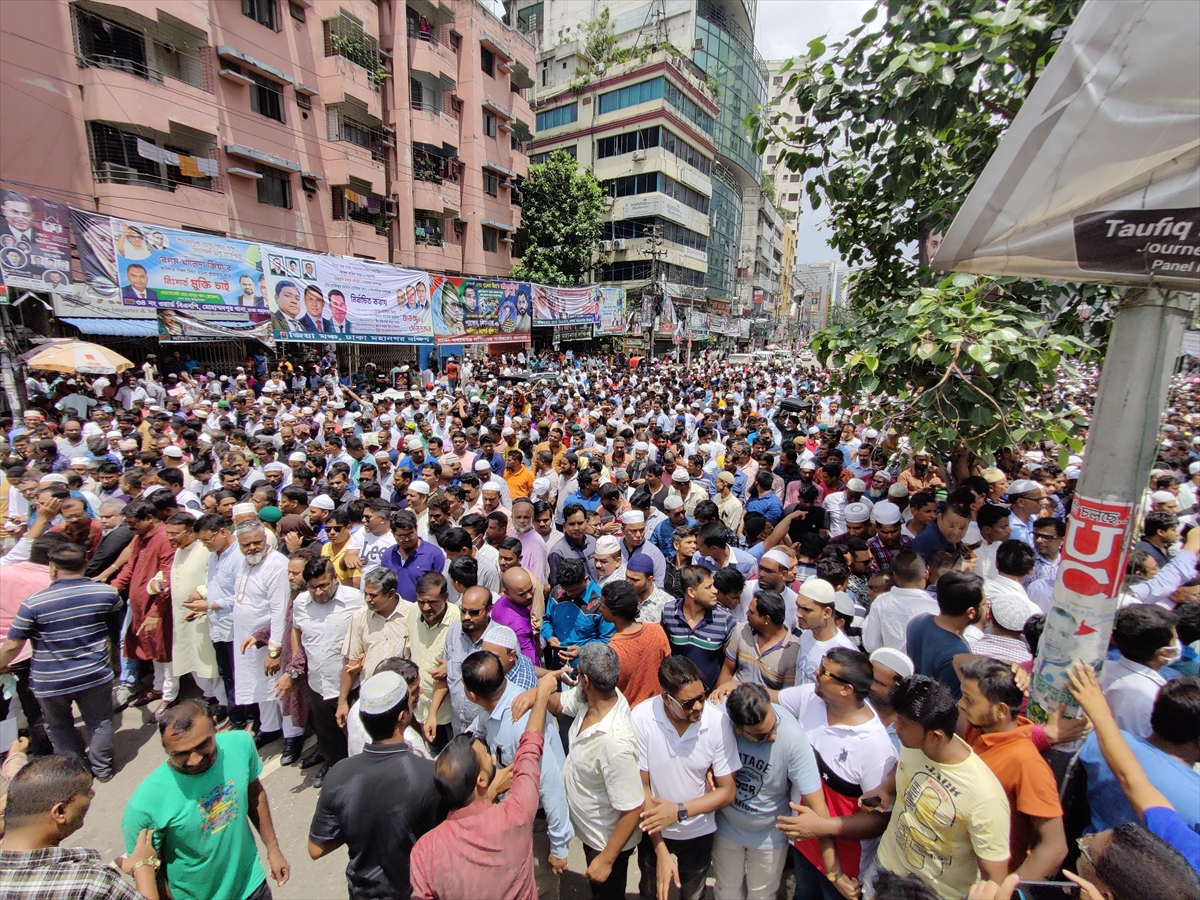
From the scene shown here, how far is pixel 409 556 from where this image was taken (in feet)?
14.0

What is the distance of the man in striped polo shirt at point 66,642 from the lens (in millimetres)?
3496

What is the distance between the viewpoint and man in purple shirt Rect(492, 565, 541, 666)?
3477mm

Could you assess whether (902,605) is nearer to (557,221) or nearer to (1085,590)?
(1085,590)

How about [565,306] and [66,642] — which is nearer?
[66,642]

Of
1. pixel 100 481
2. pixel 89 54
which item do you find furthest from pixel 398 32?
pixel 100 481

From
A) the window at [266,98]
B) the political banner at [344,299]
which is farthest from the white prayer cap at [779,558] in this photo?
the window at [266,98]

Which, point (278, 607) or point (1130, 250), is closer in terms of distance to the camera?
point (1130, 250)

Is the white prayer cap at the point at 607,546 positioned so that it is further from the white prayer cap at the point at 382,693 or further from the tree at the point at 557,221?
the tree at the point at 557,221

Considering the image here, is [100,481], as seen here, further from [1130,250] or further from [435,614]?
[1130,250]

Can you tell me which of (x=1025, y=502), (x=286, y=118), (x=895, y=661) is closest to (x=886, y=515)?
(x=1025, y=502)

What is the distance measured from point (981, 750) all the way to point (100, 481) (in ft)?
26.1

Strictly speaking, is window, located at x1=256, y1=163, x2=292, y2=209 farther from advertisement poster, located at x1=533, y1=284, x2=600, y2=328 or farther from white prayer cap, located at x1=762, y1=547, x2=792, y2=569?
white prayer cap, located at x1=762, y1=547, x2=792, y2=569

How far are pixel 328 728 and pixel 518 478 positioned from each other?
3.59 m

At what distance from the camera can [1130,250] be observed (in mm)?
1690
